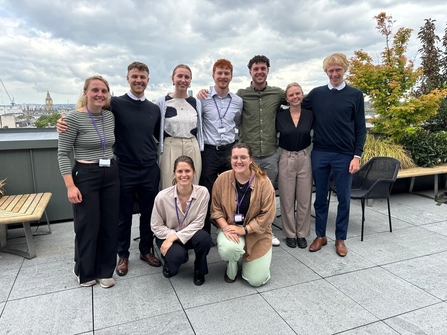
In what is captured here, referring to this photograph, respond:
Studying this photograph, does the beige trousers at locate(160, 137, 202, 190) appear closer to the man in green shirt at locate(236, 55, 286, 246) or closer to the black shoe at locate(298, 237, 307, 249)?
the man in green shirt at locate(236, 55, 286, 246)

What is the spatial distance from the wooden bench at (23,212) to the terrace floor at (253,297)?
15 centimetres

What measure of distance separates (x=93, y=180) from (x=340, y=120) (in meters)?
2.28

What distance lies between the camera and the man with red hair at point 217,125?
3.14m

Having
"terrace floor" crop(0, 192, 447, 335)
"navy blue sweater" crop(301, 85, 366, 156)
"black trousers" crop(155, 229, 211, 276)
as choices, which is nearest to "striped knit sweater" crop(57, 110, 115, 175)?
"black trousers" crop(155, 229, 211, 276)

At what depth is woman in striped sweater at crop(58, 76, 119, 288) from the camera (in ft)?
7.87

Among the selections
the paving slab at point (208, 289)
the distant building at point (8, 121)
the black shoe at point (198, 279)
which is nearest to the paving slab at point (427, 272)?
the paving slab at point (208, 289)

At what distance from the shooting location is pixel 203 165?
3.19 metres

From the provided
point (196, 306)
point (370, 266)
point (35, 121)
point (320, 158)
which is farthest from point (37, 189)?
point (370, 266)

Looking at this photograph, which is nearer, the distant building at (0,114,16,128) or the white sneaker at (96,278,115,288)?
the white sneaker at (96,278,115,288)

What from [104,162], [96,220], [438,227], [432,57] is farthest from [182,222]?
[432,57]

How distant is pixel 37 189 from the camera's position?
414 centimetres

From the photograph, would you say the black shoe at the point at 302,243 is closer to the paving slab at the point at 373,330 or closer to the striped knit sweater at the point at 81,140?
the paving slab at the point at 373,330

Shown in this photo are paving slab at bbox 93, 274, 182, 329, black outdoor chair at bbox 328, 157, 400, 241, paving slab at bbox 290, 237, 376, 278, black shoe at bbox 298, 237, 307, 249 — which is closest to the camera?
paving slab at bbox 93, 274, 182, 329

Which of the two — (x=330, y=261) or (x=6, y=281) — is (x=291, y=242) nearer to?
(x=330, y=261)
